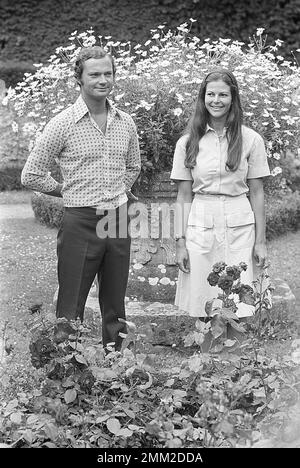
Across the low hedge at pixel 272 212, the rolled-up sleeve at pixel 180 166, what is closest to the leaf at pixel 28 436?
the rolled-up sleeve at pixel 180 166

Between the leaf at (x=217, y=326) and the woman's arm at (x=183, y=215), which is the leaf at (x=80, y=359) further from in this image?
the woman's arm at (x=183, y=215)

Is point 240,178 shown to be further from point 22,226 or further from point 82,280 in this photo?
point 22,226

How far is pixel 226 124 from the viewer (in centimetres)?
395

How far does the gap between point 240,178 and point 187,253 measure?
42 cm

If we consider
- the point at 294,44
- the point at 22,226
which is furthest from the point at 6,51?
the point at 22,226

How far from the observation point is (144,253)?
5.27 metres

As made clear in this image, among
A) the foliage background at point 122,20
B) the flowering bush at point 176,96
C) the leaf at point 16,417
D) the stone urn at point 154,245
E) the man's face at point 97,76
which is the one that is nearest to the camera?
the leaf at point 16,417

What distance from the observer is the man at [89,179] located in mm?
3877

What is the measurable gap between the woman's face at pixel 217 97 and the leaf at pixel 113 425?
5.07 ft

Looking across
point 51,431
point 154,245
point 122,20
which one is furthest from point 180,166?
point 122,20

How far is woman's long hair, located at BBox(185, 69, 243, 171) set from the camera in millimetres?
3900

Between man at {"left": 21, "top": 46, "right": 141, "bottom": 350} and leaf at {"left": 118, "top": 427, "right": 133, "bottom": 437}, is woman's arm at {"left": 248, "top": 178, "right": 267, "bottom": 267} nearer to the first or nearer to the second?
man at {"left": 21, "top": 46, "right": 141, "bottom": 350}
